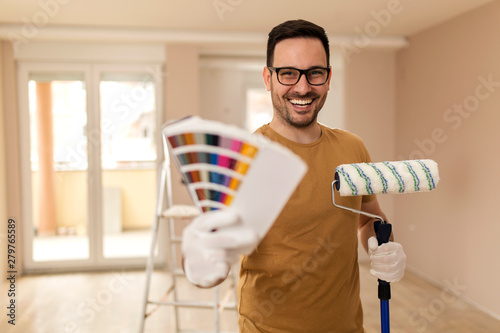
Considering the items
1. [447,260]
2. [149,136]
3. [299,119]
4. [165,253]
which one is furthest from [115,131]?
[299,119]

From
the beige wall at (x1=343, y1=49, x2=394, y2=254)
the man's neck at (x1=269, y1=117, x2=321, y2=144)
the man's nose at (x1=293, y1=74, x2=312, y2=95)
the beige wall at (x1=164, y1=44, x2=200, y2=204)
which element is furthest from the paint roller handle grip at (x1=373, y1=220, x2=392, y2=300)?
the beige wall at (x1=343, y1=49, x2=394, y2=254)

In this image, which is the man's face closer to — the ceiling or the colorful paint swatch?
the colorful paint swatch

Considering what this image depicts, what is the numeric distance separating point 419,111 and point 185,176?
13.8 feet

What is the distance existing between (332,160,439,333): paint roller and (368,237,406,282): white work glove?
3cm

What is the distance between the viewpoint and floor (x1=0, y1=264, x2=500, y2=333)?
330 cm

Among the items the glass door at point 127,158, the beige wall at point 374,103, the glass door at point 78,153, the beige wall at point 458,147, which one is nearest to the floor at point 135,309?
the beige wall at point 458,147

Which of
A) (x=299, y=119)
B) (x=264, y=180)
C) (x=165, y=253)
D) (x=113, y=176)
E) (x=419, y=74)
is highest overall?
(x=419, y=74)

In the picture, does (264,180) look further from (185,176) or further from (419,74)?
(419,74)

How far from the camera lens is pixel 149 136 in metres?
4.97

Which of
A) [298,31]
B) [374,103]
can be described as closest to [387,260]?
[298,31]

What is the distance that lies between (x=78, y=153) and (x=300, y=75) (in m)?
4.19

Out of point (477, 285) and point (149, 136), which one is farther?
point (149, 136)

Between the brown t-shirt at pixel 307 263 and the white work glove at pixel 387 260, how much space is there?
0.29 feet

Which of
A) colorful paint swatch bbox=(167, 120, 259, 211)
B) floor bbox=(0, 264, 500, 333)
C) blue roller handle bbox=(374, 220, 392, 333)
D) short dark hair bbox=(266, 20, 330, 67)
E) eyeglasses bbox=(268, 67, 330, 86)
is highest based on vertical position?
short dark hair bbox=(266, 20, 330, 67)
